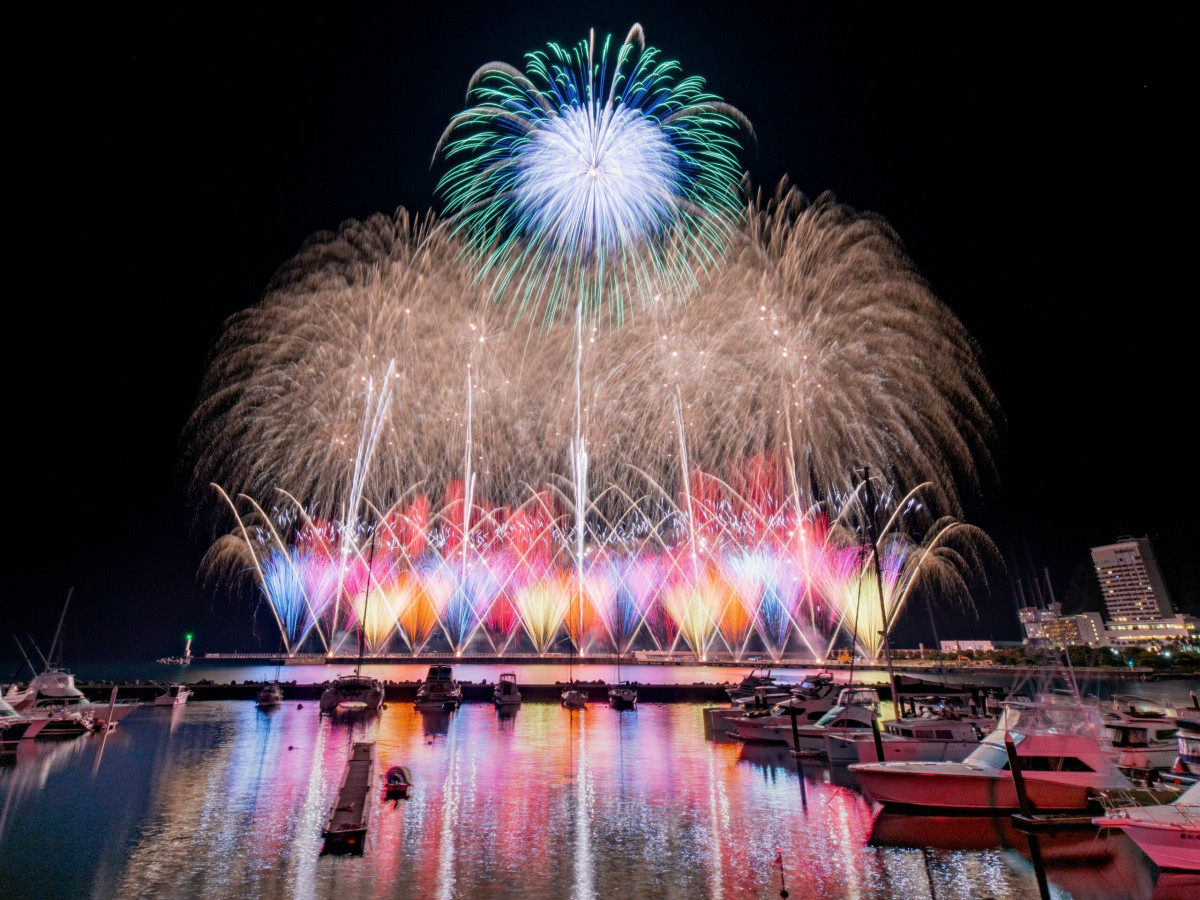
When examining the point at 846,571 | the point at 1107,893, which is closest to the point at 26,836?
the point at 1107,893

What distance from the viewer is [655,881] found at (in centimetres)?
1427

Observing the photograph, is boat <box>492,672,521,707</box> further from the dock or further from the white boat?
the white boat

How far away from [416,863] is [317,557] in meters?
57.1

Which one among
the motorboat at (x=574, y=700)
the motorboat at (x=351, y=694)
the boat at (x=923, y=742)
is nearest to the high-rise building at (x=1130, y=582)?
the motorboat at (x=574, y=700)

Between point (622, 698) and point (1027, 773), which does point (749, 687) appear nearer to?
point (622, 698)

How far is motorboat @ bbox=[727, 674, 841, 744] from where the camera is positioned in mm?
32281

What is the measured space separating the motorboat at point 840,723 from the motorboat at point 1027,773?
6.95 metres

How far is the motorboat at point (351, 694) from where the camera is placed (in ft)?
145

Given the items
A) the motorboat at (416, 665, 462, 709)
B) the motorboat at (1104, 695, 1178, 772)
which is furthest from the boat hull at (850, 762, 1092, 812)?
the motorboat at (416, 665, 462, 709)

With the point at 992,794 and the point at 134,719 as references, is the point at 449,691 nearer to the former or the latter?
the point at 134,719

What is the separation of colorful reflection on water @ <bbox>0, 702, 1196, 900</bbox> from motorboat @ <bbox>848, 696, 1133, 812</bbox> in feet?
2.37

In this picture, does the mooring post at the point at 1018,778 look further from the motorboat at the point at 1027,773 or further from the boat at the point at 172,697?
the boat at the point at 172,697

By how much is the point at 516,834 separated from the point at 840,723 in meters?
16.6

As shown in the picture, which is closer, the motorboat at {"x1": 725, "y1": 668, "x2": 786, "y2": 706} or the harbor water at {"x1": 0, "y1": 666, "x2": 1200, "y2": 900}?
the harbor water at {"x1": 0, "y1": 666, "x2": 1200, "y2": 900}
